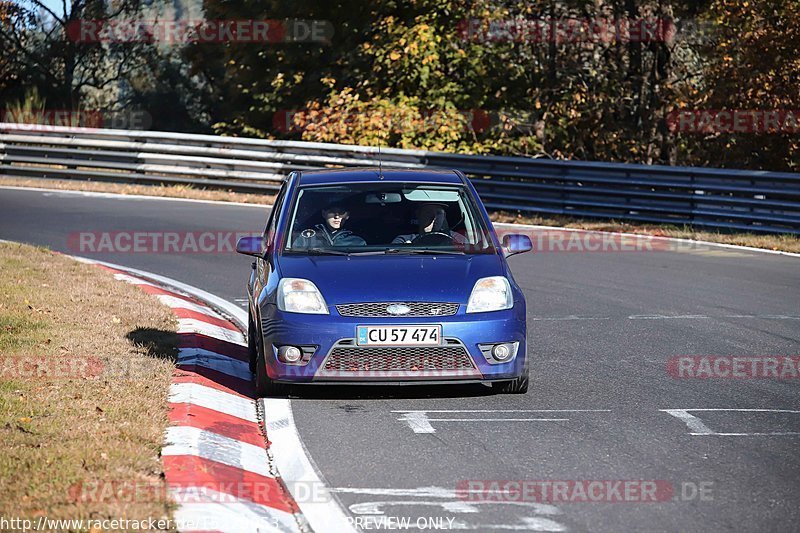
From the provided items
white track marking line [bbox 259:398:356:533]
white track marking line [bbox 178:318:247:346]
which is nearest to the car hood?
white track marking line [bbox 259:398:356:533]

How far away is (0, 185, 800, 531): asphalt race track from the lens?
5.68 metres

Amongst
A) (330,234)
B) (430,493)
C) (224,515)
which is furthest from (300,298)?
(224,515)

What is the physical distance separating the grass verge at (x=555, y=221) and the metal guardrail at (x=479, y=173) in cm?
18

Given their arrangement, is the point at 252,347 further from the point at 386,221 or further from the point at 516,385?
the point at 516,385

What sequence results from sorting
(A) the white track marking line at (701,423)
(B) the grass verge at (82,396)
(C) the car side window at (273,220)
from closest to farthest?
(B) the grass verge at (82,396)
(A) the white track marking line at (701,423)
(C) the car side window at (273,220)

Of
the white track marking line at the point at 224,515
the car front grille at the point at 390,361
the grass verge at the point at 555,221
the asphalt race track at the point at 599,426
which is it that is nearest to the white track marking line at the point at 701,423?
the asphalt race track at the point at 599,426

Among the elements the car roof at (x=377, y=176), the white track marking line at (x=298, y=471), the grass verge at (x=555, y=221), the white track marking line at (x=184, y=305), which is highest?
the car roof at (x=377, y=176)

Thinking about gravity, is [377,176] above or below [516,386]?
above

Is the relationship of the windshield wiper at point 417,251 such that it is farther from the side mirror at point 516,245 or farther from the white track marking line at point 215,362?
the white track marking line at point 215,362

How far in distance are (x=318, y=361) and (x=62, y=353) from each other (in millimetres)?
2063

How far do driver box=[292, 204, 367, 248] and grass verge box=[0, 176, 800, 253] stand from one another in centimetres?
1017

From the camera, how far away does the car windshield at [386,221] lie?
8.72 metres

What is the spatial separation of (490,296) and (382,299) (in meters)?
0.74

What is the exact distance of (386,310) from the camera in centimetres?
781
